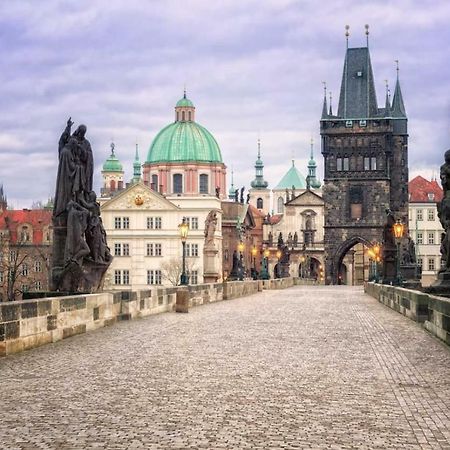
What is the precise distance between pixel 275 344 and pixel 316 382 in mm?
4961

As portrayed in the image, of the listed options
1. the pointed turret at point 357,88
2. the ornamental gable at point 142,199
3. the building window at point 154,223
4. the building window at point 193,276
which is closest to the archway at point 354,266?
the pointed turret at point 357,88

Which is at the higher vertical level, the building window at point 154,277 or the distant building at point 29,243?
the distant building at point 29,243

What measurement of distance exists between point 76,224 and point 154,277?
85898mm

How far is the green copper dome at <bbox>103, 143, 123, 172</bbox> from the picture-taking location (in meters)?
154

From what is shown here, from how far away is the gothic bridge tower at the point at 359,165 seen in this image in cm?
11138

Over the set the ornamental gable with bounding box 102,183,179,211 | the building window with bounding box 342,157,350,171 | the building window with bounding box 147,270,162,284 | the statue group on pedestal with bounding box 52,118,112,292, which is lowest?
the building window with bounding box 147,270,162,284

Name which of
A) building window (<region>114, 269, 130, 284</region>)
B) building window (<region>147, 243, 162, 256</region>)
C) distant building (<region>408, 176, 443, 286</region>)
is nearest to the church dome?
building window (<region>147, 243, 162, 256</region>)

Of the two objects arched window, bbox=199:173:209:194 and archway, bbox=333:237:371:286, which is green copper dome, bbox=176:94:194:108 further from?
archway, bbox=333:237:371:286

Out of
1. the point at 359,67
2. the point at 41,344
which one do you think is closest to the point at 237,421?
the point at 41,344

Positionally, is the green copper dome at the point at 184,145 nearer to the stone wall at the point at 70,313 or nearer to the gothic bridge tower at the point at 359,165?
the gothic bridge tower at the point at 359,165

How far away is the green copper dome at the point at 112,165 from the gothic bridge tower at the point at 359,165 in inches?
1822

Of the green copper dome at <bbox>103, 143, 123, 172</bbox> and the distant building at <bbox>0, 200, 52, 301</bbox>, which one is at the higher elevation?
the green copper dome at <bbox>103, 143, 123, 172</bbox>

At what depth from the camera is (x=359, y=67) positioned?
119375mm

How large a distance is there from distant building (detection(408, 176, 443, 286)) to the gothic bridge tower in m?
10.7
